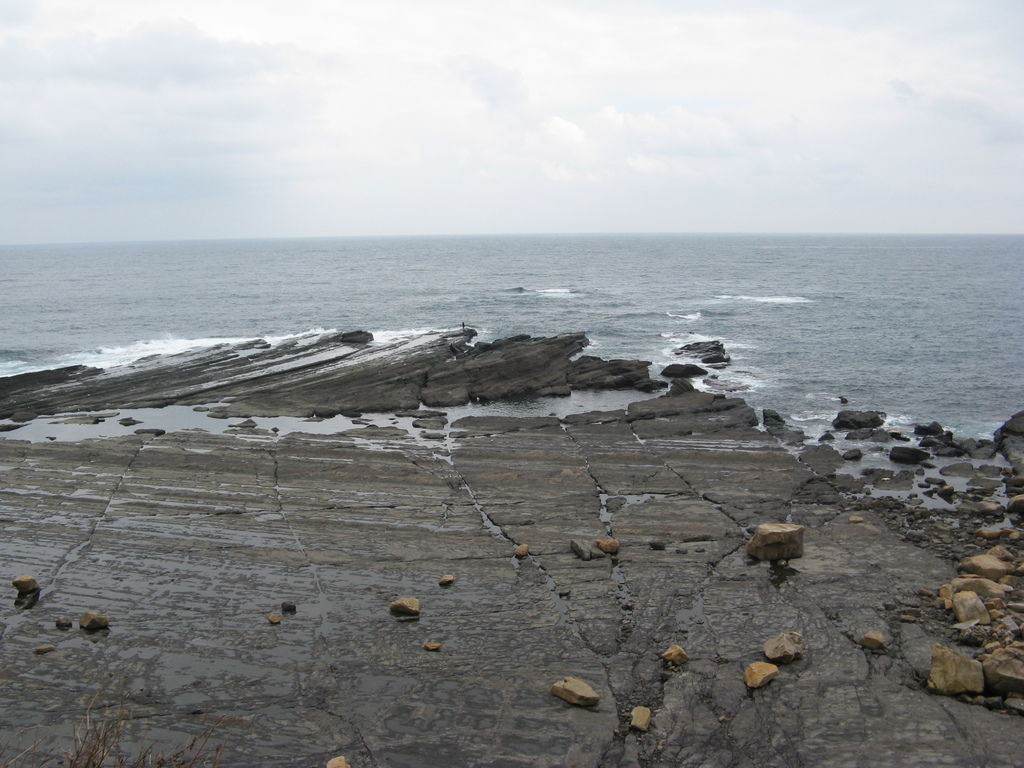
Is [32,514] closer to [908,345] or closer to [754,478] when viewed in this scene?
[754,478]

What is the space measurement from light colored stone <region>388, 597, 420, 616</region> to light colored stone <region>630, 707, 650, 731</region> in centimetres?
604

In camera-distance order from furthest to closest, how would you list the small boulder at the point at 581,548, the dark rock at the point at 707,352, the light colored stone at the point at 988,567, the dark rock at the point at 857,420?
1. the dark rock at the point at 707,352
2. the dark rock at the point at 857,420
3. the small boulder at the point at 581,548
4. the light colored stone at the point at 988,567

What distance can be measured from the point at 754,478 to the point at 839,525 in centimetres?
476

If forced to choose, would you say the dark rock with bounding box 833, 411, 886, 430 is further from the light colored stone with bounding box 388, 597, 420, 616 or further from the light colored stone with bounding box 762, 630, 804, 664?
the light colored stone with bounding box 388, 597, 420, 616

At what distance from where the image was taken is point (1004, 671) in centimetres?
1457

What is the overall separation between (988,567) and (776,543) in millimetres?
5179

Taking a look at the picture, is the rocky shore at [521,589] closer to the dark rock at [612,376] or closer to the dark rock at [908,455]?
the dark rock at [908,455]

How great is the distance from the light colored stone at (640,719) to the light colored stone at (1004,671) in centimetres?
677

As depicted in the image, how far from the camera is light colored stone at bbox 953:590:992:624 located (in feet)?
55.8

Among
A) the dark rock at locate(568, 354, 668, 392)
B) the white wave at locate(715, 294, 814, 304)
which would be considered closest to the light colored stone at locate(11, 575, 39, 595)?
the dark rock at locate(568, 354, 668, 392)

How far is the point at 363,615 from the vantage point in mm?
18375

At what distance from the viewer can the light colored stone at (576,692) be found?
14.7 m

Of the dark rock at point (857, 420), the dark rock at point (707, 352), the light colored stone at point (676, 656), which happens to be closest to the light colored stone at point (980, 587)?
the light colored stone at point (676, 656)

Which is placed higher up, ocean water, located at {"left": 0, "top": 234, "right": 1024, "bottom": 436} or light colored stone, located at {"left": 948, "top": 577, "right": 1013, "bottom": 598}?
ocean water, located at {"left": 0, "top": 234, "right": 1024, "bottom": 436}
